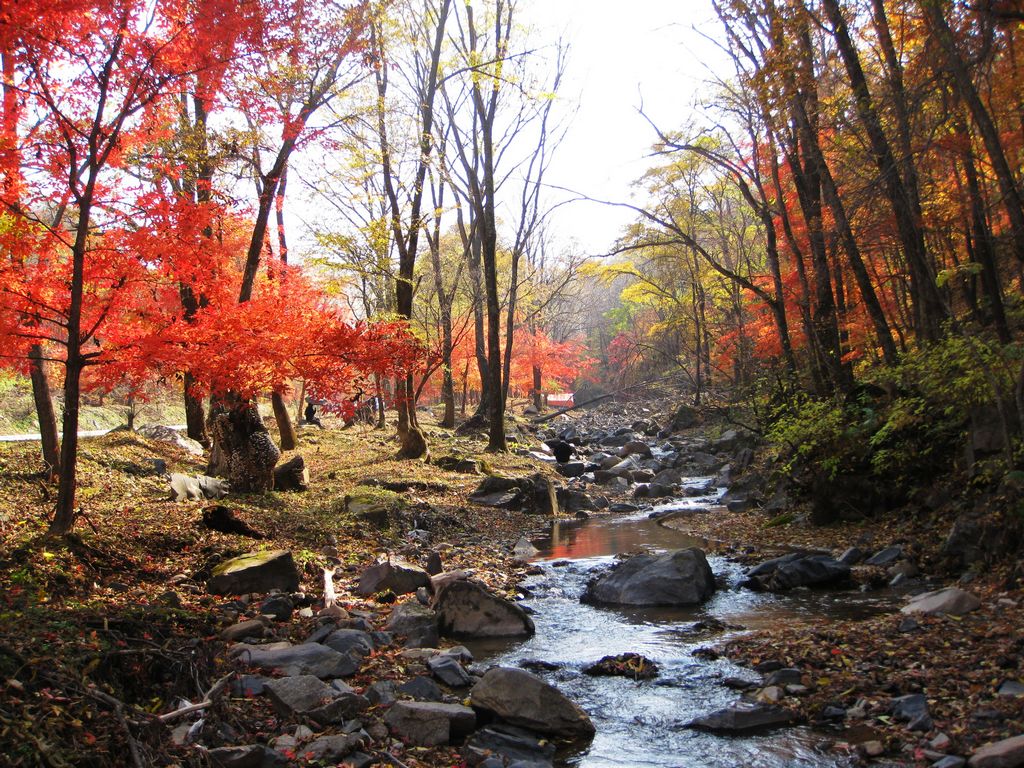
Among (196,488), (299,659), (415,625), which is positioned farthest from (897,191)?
(196,488)

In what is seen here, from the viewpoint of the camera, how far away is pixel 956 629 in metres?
5.67

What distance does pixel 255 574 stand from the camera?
7516 mm

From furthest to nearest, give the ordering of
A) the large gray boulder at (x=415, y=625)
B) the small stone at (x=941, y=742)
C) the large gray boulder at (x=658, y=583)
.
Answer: the large gray boulder at (x=658, y=583)
the large gray boulder at (x=415, y=625)
the small stone at (x=941, y=742)

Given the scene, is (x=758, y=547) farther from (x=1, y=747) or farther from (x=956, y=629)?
(x=1, y=747)

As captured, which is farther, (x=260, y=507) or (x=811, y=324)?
(x=811, y=324)

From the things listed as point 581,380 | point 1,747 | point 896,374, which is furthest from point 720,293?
point 581,380

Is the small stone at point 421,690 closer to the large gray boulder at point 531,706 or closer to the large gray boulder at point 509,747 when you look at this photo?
the large gray boulder at point 531,706

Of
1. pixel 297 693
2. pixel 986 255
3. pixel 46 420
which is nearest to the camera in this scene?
pixel 297 693

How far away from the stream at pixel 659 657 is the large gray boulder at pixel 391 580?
1.30 m

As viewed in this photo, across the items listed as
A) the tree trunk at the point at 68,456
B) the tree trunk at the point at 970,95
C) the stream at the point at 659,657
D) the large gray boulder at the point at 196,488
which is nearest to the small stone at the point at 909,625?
the stream at the point at 659,657

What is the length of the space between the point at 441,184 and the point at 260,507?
15.6 metres

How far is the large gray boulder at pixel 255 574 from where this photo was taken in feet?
24.1

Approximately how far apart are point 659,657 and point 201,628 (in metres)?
3.74

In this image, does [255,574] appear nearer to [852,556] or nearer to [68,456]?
[68,456]
